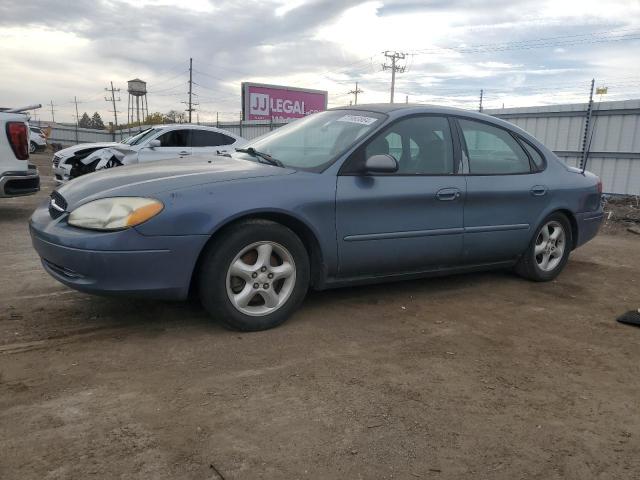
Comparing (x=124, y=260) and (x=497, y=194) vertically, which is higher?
(x=497, y=194)

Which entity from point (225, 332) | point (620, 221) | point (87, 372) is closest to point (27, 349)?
point (87, 372)

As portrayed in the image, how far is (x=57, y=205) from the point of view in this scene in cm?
355

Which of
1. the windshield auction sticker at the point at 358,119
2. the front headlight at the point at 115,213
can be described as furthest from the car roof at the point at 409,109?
the front headlight at the point at 115,213

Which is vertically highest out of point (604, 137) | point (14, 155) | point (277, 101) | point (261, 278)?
point (277, 101)

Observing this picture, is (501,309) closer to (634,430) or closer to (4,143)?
(634,430)

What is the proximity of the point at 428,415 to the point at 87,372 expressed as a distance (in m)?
1.79

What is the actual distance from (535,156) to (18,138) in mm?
6076

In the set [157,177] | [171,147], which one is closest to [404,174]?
[157,177]

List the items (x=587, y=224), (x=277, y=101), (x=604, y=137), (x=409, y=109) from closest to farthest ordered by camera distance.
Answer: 1. (x=409, y=109)
2. (x=587, y=224)
3. (x=604, y=137)
4. (x=277, y=101)

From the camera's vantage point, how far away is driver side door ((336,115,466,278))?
12.4ft

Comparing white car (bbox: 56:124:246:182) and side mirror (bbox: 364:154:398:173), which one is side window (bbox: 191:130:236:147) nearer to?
white car (bbox: 56:124:246:182)

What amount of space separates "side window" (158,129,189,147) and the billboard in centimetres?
1420

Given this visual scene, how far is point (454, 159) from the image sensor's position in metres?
4.33

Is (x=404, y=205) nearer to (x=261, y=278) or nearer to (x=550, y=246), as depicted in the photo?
(x=261, y=278)
